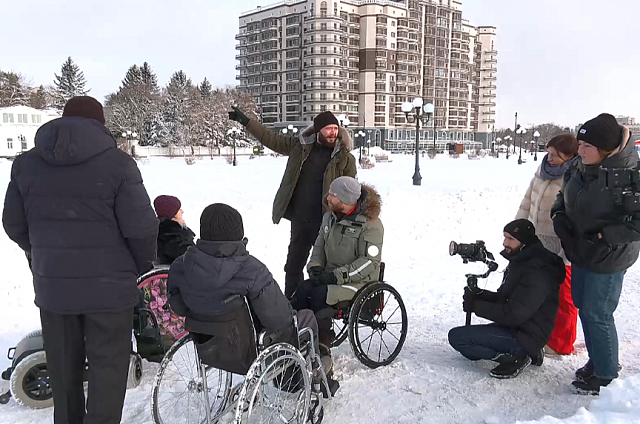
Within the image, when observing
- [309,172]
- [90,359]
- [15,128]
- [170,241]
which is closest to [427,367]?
[309,172]

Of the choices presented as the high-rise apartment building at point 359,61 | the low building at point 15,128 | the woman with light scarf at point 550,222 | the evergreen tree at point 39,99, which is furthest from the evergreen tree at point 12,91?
the woman with light scarf at point 550,222

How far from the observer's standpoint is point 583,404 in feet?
11.2

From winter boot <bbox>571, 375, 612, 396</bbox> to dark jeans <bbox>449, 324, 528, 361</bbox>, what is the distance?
0.41 metres

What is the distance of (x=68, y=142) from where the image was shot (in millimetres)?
2275

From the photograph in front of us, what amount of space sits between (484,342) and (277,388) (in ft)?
5.92

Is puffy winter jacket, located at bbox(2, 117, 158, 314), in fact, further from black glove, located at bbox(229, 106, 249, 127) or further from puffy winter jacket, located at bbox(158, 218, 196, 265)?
black glove, located at bbox(229, 106, 249, 127)

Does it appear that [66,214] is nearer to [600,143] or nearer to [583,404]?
[600,143]

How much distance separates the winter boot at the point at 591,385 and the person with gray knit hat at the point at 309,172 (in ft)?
8.25

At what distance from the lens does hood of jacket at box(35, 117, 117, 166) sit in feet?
7.46

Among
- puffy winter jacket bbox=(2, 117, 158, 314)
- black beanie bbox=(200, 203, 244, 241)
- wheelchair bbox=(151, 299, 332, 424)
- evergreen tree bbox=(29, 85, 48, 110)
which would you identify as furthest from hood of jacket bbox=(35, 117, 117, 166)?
evergreen tree bbox=(29, 85, 48, 110)

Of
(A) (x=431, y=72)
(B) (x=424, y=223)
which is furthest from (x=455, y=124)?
(B) (x=424, y=223)

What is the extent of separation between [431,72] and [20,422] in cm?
9506

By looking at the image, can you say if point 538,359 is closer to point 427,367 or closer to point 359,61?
point 427,367

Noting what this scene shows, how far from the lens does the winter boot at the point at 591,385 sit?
11.6ft
